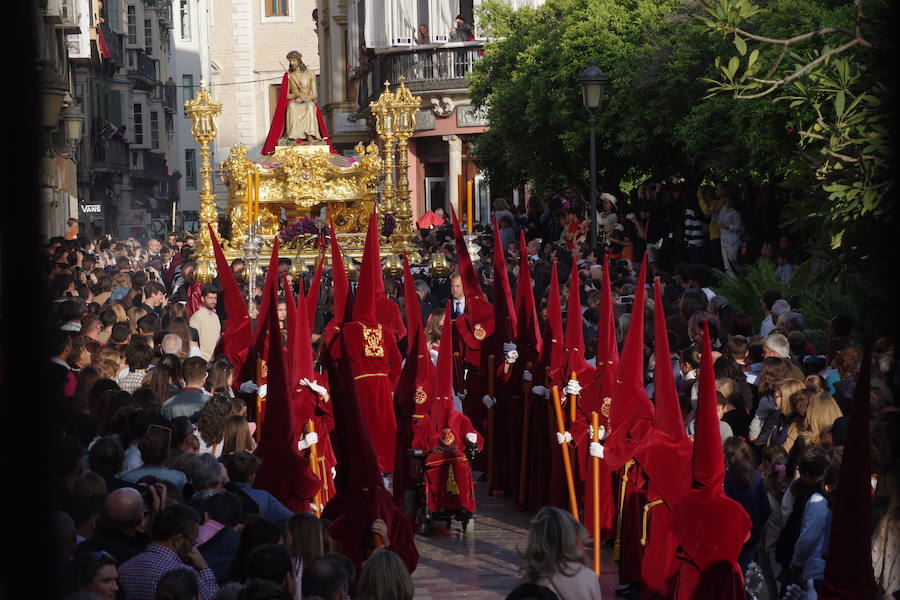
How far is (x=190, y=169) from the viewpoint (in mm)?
67062

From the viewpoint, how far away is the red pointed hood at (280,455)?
7438 mm

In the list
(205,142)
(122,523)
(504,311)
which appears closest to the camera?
(122,523)

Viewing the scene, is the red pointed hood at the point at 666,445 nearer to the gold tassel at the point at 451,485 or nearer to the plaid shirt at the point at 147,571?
the gold tassel at the point at 451,485

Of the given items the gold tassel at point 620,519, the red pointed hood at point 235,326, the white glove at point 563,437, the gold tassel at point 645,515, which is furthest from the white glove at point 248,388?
the gold tassel at point 645,515

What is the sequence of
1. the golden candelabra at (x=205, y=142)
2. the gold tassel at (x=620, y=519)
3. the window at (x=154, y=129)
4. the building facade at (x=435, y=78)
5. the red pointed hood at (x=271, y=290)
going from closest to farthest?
the gold tassel at (x=620, y=519), the red pointed hood at (x=271, y=290), the golden candelabra at (x=205, y=142), the building facade at (x=435, y=78), the window at (x=154, y=129)

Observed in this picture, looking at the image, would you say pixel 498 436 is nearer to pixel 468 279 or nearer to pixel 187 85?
→ pixel 468 279

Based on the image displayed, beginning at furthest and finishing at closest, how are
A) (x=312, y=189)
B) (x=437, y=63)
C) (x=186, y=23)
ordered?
(x=186, y=23), (x=437, y=63), (x=312, y=189)

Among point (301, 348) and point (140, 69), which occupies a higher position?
point (140, 69)

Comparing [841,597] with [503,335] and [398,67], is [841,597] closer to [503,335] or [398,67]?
[503,335]

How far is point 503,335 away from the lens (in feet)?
36.8

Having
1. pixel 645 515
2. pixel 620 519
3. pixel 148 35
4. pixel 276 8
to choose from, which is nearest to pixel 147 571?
pixel 645 515

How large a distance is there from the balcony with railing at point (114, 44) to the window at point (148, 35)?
4097mm

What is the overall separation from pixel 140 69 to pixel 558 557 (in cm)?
5271

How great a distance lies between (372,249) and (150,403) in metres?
2.87
